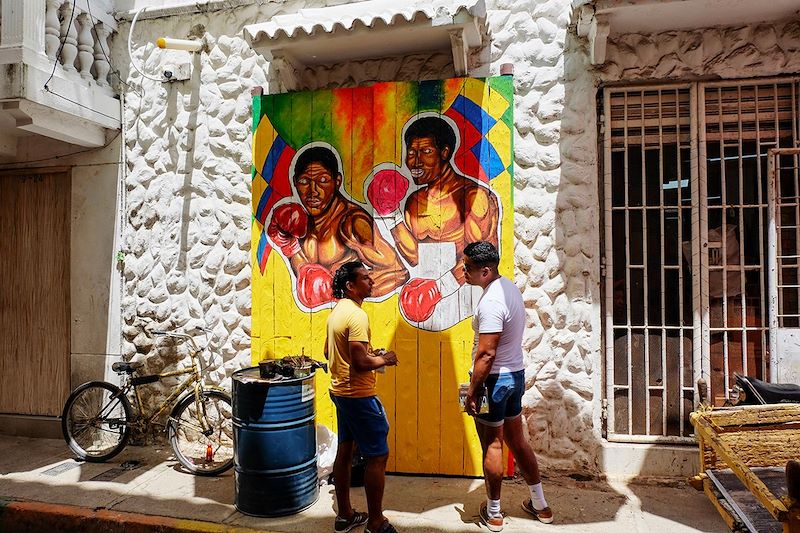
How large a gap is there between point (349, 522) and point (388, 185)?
285 centimetres

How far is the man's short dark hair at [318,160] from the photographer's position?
5.24m

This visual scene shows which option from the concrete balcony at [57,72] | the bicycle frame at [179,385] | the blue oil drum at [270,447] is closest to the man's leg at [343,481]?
the blue oil drum at [270,447]

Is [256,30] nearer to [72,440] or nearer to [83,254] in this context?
[83,254]

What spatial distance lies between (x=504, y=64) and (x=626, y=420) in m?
3.36

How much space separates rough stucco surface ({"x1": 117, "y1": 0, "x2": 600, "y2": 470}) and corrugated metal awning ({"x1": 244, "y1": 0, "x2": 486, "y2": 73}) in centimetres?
22

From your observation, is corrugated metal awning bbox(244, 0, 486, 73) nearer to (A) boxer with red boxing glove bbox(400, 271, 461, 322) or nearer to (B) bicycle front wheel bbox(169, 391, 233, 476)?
(A) boxer with red boxing glove bbox(400, 271, 461, 322)

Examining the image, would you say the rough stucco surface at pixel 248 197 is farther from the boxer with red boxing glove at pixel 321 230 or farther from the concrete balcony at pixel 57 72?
the boxer with red boxing glove at pixel 321 230

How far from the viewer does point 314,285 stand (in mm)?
5238

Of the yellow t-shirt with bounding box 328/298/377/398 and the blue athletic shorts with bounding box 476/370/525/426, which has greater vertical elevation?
the yellow t-shirt with bounding box 328/298/377/398

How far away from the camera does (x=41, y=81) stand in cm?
506

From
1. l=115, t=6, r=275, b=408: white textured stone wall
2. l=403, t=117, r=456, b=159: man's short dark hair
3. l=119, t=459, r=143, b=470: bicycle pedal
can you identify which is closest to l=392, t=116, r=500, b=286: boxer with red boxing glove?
l=403, t=117, r=456, b=159: man's short dark hair

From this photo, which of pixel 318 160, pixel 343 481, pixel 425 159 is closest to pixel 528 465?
pixel 343 481

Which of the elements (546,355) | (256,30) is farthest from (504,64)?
(546,355)

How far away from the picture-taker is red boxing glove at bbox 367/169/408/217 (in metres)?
5.09
